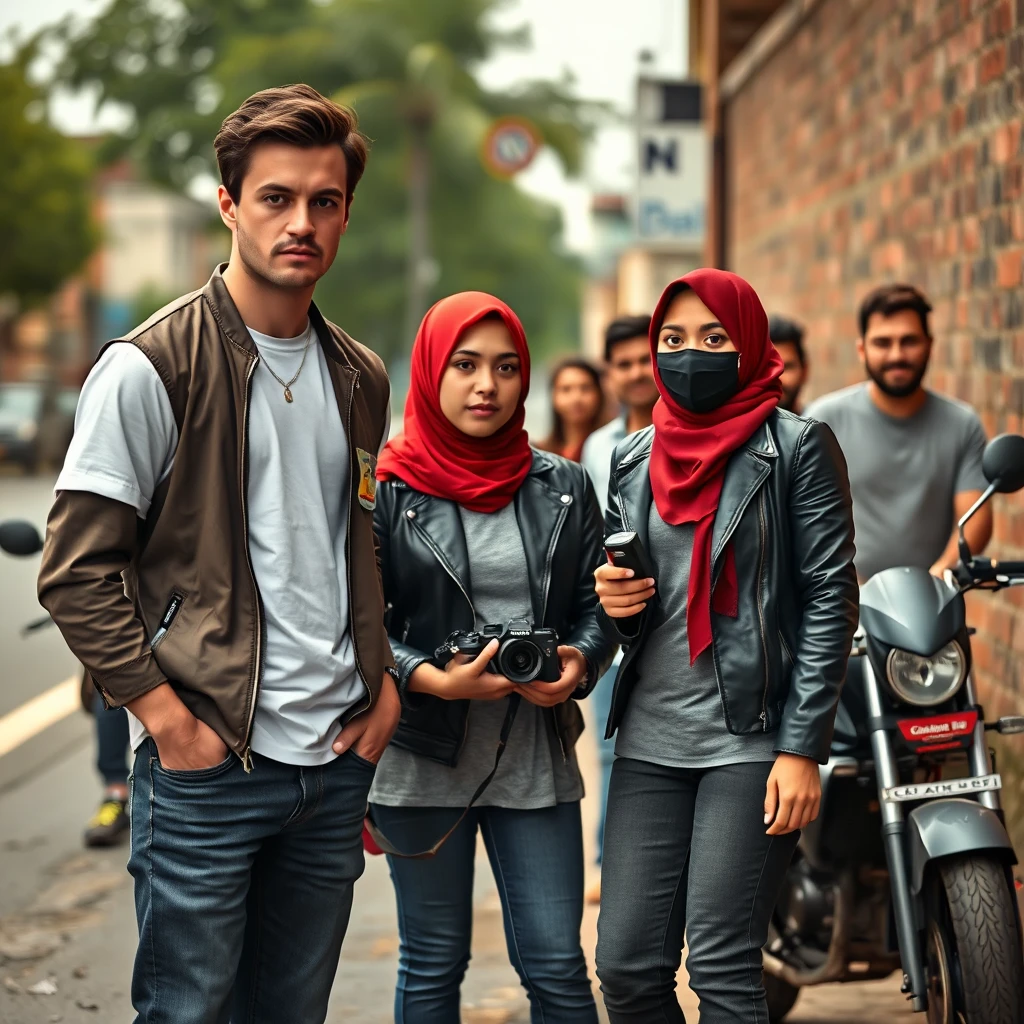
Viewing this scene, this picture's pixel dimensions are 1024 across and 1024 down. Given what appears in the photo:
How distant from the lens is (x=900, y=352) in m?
5.02

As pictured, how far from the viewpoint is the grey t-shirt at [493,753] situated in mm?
3518

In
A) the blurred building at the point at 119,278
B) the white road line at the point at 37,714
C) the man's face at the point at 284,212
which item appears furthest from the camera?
the blurred building at the point at 119,278

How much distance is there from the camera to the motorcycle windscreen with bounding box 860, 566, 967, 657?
3.63 metres

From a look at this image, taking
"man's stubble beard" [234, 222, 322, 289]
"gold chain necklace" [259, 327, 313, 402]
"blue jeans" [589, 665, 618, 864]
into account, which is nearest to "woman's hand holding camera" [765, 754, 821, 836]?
"gold chain necklace" [259, 327, 313, 402]

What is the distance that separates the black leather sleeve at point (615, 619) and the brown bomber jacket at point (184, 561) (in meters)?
0.76

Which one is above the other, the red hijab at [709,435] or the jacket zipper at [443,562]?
the red hijab at [709,435]

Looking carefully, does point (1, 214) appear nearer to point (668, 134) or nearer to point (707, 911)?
point (668, 134)

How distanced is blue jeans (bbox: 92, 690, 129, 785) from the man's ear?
3.76 meters

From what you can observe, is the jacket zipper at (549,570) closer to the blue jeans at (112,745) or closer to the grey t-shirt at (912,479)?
the grey t-shirt at (912,479)

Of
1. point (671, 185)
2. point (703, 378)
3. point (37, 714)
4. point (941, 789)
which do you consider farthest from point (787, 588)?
point (671, 185)

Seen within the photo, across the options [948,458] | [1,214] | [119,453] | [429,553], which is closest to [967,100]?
[948,458]

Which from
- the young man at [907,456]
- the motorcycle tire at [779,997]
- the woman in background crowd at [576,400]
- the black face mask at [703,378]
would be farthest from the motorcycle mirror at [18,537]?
the woman in background crowd at [576,400]

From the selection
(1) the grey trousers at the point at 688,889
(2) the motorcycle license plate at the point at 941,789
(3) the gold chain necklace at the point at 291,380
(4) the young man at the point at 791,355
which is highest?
(4) the young man at the point at 791,355

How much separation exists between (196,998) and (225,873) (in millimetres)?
218
